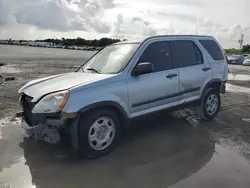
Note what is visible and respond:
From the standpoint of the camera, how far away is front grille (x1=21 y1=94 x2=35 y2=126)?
14.7 feet

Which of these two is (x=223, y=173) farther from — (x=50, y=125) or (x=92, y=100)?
(x=50, y=125)

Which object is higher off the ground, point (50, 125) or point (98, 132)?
point (50, 125)

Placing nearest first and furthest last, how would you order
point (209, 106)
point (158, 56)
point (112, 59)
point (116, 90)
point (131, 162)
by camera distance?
point (131, 162) < point (116, 90) < point (112, 59) < point (158, 56) < point (209, 106)

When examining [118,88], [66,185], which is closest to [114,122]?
[118,88]

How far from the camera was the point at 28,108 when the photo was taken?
4.68m

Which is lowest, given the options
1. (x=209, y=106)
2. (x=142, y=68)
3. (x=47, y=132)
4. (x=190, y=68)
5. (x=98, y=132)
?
(x=209, y=106)

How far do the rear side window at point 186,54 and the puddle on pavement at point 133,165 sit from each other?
5.14 ft

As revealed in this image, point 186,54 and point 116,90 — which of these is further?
point 186,54

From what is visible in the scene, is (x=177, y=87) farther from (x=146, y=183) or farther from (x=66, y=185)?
(x=66, y=185)

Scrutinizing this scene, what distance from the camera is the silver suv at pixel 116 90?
4.13 meters

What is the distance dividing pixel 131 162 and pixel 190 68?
8.36 ft

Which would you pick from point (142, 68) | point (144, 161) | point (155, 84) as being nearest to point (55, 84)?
point (142, 68)

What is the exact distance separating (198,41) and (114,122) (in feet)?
10.1

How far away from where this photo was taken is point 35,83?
16.3ft
